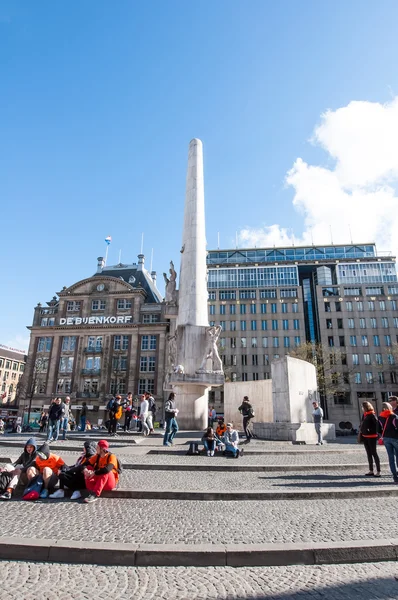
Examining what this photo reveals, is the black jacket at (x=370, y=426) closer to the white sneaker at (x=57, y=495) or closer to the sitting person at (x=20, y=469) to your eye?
the white sneaker at (x=57, y=495)

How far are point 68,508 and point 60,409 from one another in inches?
350

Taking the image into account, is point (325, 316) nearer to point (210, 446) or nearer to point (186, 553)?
point (210, 446)

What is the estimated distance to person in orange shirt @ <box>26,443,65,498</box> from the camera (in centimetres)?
662

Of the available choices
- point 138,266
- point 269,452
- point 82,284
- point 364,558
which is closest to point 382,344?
point 138,266

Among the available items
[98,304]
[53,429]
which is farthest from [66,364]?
[53,429]

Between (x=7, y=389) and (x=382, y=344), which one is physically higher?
(x=382, y=344)

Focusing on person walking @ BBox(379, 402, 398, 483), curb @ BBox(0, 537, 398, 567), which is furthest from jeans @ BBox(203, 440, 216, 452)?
curb @ BBox(0, 537, 398, 567)

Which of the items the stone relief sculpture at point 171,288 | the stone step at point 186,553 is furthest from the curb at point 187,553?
the stone relief sculpture at point 171,288

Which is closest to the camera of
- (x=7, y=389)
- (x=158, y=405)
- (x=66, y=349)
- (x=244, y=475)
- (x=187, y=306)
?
(x=244, y=475)

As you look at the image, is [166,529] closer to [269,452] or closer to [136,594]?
[136,594]

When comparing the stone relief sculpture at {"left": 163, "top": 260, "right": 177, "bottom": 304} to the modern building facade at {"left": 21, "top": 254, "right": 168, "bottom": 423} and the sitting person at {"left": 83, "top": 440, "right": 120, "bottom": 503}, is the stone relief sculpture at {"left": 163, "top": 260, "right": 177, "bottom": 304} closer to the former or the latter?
the sitting person at {"left": 83, "top": 440, "right": 120, "bottom": 503}

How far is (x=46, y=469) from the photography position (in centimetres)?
665

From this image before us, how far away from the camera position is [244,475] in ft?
29.0

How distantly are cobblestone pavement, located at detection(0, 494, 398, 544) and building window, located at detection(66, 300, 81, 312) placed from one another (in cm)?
5483
